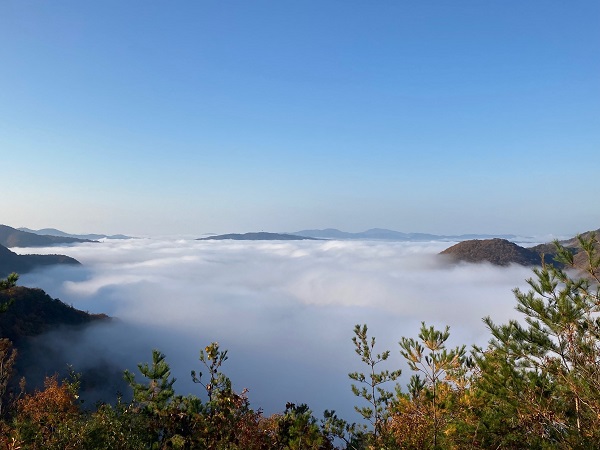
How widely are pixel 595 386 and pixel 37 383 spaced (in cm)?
13315

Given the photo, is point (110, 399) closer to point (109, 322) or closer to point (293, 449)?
point (109, 322)

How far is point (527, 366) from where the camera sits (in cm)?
1204

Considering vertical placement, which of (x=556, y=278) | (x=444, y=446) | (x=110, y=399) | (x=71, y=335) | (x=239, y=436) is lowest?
(x=110, y=399)

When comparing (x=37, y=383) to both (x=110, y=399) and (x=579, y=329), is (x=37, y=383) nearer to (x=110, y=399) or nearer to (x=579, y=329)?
(x=110, y=399)

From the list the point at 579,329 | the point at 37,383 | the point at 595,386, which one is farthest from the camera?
the point at 37,383

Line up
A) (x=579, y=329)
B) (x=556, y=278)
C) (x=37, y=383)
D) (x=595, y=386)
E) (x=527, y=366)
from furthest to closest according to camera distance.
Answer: (x=37, y=383)
(x=527, y=366)
(x=556, y=278)
(x=579, y=329)
(x=595, y=386)

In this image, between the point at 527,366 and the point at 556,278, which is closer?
the point at 556,278

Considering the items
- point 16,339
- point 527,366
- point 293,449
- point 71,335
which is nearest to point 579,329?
point 527,366

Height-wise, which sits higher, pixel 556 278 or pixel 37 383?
pixel 556 278

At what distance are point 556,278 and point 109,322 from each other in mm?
195305

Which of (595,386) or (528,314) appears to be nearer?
(595,386)

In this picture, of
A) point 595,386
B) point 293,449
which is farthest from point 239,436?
point 595,386

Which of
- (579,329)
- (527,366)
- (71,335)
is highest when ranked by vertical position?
(579,329)

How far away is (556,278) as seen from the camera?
11.1m
